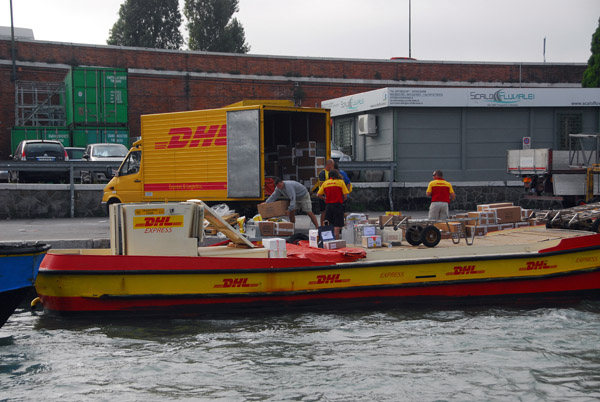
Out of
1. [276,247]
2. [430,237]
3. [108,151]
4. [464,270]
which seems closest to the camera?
[276,247]

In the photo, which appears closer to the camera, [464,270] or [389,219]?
[464,270]

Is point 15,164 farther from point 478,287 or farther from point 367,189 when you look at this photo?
point 478,287

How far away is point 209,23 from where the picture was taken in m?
58.0

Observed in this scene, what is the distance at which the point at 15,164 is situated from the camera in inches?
790

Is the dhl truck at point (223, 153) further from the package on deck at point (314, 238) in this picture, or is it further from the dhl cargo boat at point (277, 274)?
the dhl cargo boat at point (277, 274)

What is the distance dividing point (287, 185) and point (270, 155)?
3.08 m

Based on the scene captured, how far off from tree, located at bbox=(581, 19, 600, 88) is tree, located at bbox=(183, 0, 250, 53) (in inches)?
1117

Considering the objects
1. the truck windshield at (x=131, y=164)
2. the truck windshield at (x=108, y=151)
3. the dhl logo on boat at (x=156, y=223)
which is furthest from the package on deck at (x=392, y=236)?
the truck windshield at (x=108, y=151)

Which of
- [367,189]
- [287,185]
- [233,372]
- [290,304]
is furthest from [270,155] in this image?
[233,372]

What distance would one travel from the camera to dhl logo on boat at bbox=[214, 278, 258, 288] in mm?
10227

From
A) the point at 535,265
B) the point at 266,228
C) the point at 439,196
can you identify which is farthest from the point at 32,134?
the point at 535,265

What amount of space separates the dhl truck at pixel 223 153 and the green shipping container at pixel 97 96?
12.9 metres

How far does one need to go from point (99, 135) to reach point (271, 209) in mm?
17491

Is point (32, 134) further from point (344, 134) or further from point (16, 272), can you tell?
point (16, 272)
